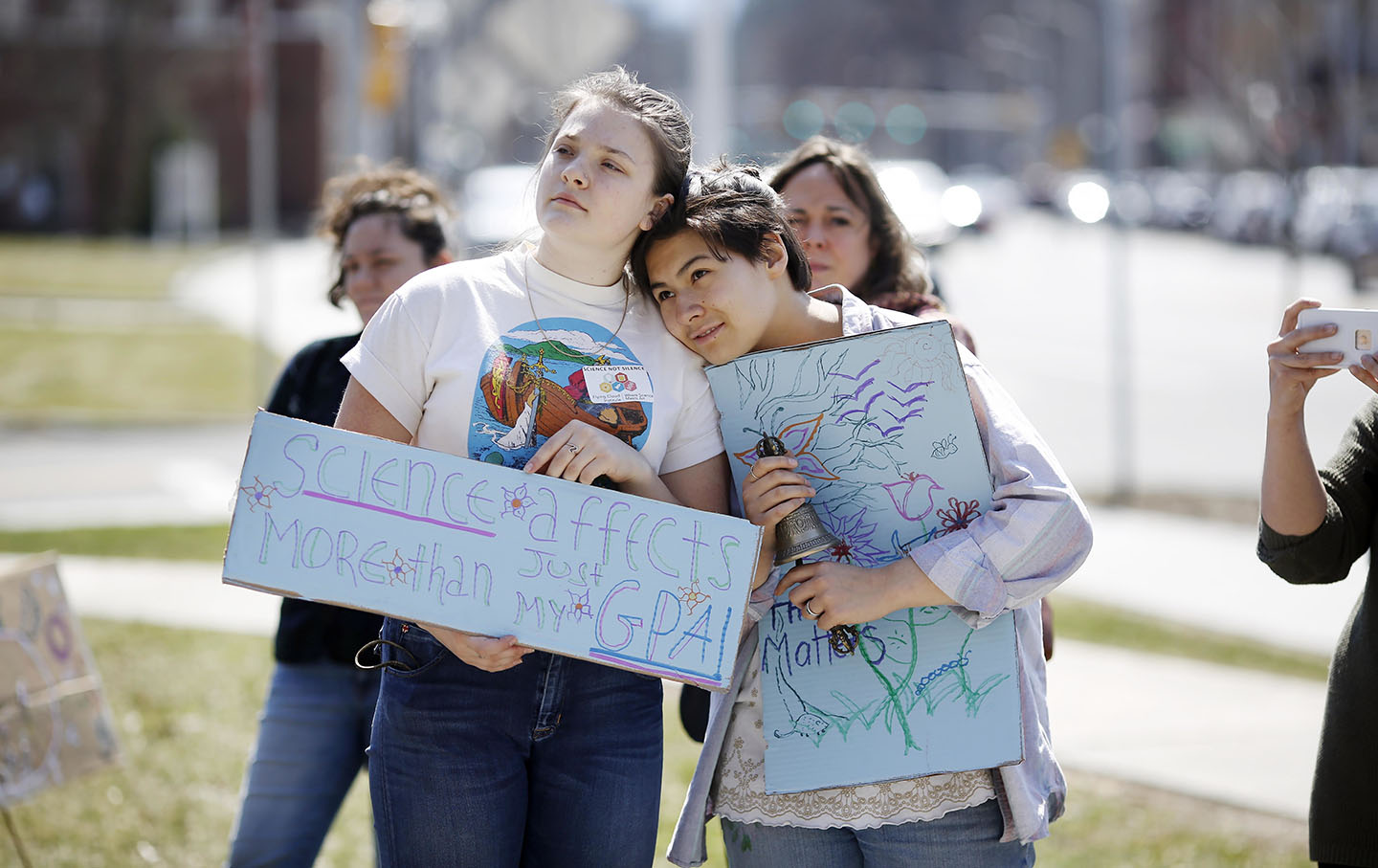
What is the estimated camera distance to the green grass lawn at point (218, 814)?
438 cm

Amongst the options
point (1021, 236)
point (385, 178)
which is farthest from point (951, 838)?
point (1021, 236)

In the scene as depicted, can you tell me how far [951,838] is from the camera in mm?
2422

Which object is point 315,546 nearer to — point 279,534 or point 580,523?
point 279,534

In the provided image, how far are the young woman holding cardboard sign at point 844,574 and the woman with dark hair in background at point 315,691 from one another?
41.5 inches

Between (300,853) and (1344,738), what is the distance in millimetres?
2198

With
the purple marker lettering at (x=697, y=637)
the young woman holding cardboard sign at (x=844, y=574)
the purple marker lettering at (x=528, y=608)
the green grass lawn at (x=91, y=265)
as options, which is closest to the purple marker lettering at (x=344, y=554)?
the purple marker lettering at (x=528, y=608)

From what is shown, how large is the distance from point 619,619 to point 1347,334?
1.28 m

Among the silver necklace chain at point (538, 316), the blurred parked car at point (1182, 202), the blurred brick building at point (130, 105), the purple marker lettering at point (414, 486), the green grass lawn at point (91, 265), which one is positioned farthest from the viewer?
the blurred brick building at point (130, 105)

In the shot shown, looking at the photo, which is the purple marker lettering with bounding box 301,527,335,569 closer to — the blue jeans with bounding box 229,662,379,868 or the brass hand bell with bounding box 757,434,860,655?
the brass hand bell with bounding box 757,434,860,655

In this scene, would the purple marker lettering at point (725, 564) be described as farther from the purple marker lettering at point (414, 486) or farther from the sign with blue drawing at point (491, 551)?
the purple marker lettering at point (414, 486)

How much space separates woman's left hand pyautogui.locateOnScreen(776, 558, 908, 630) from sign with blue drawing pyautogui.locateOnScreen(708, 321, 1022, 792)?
0.11 meters

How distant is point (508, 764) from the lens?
2.45 m

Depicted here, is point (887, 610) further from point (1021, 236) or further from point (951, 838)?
point (1021, 236)

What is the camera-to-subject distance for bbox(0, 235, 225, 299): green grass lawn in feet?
88.2
